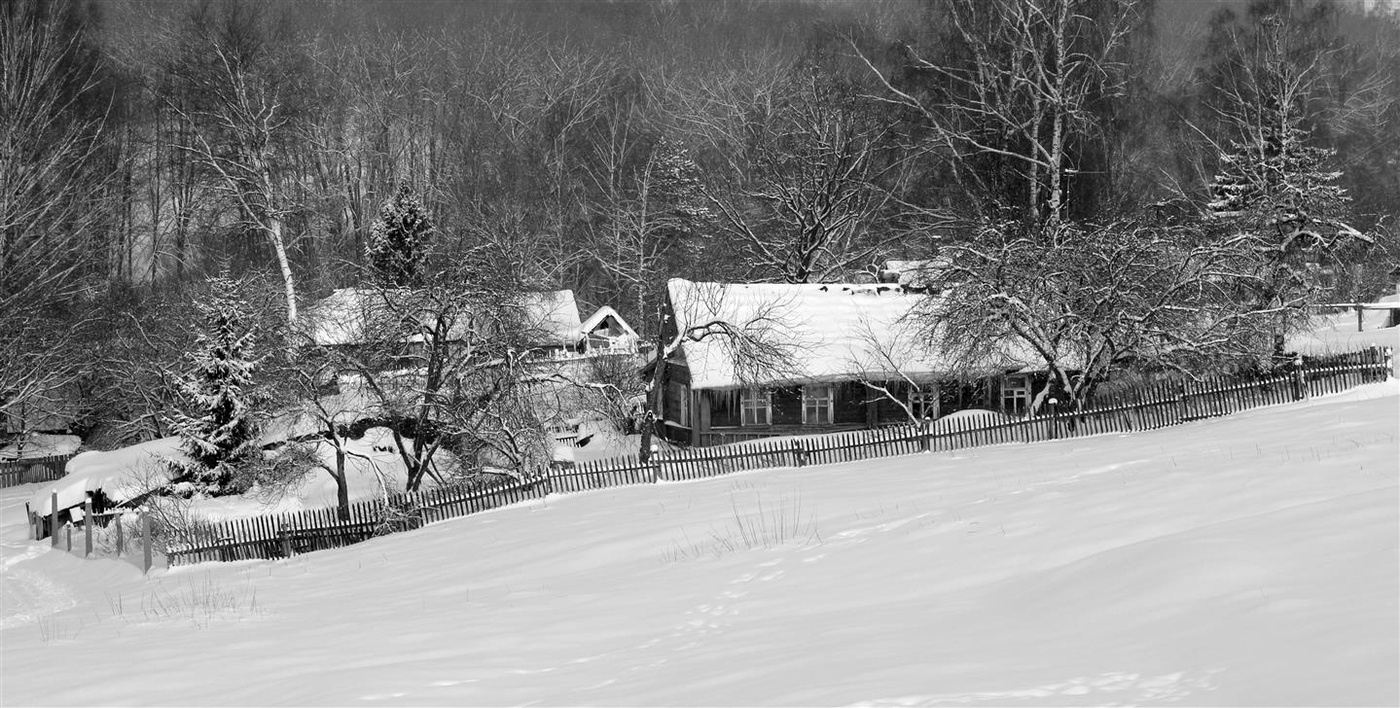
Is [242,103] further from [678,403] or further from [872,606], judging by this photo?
[872,606]

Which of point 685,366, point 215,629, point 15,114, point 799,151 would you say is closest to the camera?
point 215,629

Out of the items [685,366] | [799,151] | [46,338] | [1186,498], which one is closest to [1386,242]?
[799,151]

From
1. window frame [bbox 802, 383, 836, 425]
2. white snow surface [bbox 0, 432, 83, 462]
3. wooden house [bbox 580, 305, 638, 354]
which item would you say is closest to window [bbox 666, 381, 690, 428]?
wooden house [bbox 580, 305, 638, 354]

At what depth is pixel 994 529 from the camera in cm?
1188

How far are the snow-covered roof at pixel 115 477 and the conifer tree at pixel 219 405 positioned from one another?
0.72m

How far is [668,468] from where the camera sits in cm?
2477

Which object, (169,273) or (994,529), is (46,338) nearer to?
(169,273)

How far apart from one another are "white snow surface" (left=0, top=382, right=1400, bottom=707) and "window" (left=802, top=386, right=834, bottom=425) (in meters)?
16.8

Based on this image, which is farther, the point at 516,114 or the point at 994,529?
the point at 516,114

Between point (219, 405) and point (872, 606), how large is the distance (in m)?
24.4

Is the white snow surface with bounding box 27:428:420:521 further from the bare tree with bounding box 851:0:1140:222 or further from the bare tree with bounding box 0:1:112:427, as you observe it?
the bare tree with bounding box 851:0:1140:222

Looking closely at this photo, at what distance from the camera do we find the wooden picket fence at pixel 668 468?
77.7 ft

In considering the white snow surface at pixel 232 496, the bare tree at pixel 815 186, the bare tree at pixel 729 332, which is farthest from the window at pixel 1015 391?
the white snow surface at pixel 232 496

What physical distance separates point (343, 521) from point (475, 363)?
457 cm
